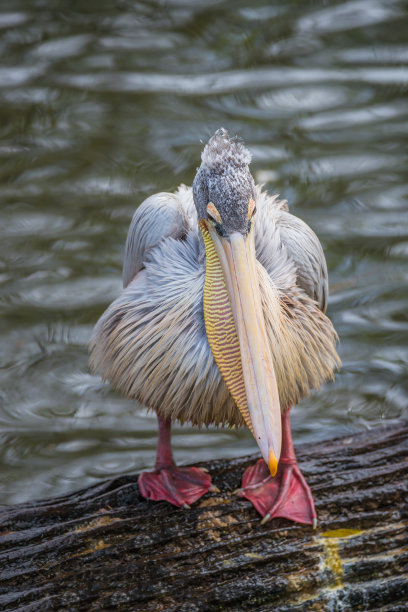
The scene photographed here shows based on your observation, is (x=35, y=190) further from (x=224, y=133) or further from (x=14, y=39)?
(x=224, y=133)

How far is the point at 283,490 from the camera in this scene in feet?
11.6

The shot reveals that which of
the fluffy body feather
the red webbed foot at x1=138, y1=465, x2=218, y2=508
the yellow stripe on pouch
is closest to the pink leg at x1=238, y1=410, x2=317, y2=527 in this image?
the red webbed foot at x1=138, y1=465, x2=218, y2=508

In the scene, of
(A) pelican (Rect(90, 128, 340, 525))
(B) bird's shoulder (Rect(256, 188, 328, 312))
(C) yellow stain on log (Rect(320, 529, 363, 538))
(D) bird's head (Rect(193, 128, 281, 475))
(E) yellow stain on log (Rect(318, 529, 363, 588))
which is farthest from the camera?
(B) bird's shoulder (Rect(256, 188, 328, 312))

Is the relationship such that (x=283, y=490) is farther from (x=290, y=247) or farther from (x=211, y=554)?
(x=290, y=247)

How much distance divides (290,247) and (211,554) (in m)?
1.44

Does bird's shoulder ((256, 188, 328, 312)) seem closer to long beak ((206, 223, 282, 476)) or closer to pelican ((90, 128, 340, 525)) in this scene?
pelican ((90, 128, 340, 525))

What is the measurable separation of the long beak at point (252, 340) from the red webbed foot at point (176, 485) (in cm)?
68

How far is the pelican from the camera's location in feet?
10.1

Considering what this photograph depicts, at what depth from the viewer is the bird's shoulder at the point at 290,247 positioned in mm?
3709

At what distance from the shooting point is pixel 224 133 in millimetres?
3322

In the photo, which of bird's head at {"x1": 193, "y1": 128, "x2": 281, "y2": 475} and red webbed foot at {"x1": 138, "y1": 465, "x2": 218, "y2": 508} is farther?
red webbed foot at {"x1": 138, "y1": 465, "x2": 218, "y2": 508}

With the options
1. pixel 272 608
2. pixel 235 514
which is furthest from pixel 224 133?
pixel 272 608

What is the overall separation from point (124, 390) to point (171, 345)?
15.1 inches

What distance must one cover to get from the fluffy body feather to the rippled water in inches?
55.6
